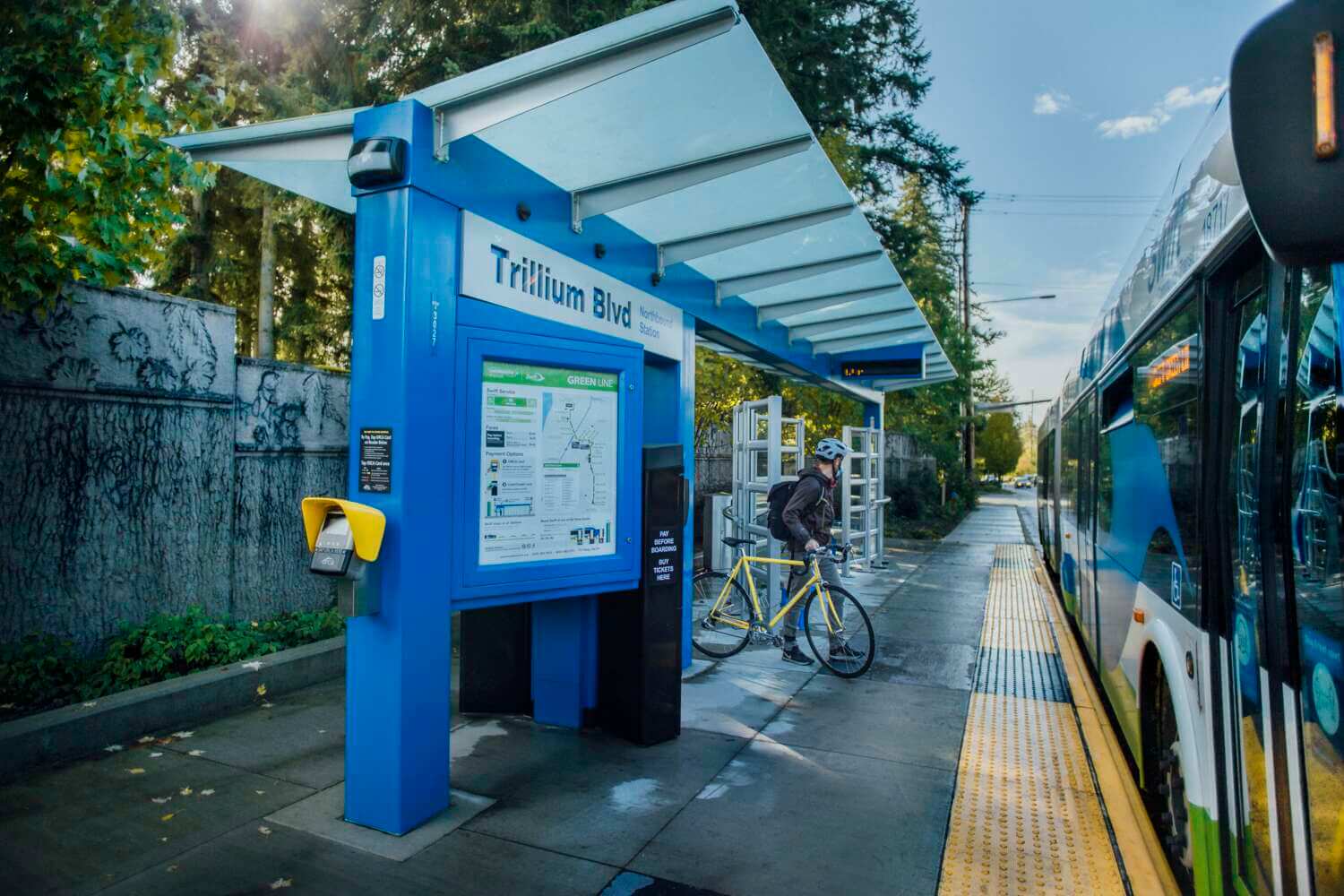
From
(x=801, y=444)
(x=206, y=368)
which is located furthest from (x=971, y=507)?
(x=206, y=368)

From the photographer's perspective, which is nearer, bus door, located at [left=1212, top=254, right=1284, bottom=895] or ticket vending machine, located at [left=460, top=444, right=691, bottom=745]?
bus door, located at [left=1212, top=254, right=1284, bottom=895]

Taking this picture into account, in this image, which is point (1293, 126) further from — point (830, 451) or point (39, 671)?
point (39, 671)

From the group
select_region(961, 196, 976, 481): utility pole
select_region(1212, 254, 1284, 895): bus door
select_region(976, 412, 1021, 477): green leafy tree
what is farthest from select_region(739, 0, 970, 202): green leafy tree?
select_region(976, 412, 1021, 477): green leafy tree

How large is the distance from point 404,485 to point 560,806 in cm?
173

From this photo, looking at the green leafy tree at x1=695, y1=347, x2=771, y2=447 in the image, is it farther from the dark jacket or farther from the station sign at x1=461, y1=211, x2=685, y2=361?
the station sign at x1=461, y1=211, x2=685, y2=361

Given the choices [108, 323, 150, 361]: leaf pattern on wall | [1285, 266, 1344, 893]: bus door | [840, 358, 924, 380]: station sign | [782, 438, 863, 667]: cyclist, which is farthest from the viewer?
[840, 358, 924, 380]: station sign

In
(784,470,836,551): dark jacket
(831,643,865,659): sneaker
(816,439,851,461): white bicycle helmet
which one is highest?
(816,439,851,461): white bicycle helmet

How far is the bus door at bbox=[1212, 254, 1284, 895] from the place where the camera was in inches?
82.0

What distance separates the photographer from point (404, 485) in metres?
3.63

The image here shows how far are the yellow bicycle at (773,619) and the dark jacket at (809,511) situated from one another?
5.8 inches

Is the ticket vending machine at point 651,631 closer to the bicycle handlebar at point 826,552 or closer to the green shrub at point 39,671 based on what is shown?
the bicycle handlebar at point 826,552

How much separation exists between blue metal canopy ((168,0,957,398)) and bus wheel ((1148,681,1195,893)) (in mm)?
3132

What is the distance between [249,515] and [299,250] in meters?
9.31

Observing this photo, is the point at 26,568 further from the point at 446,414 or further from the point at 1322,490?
the point at 1322,490
